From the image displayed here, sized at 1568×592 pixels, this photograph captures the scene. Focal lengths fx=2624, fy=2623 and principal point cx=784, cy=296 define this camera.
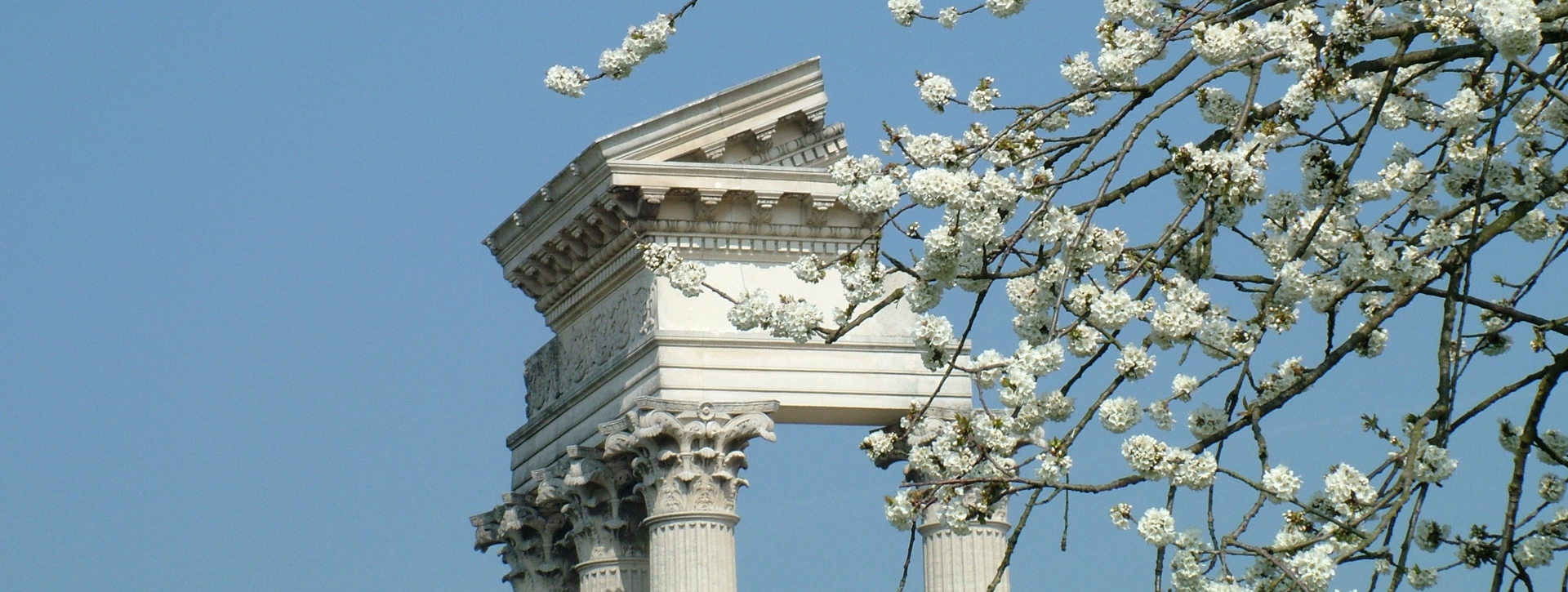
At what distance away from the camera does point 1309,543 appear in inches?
399

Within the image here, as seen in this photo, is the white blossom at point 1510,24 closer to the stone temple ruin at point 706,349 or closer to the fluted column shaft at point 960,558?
the stone temple ruin at point 706,349

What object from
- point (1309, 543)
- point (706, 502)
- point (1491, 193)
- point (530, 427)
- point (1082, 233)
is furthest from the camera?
point (530, 427)

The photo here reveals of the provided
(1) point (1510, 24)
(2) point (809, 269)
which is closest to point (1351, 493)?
(1) point (1510, 24)

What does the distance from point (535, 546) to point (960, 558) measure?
4.66m

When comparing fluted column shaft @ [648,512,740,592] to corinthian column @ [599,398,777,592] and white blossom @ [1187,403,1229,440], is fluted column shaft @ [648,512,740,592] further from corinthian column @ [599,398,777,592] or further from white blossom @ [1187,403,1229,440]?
white blossom @ [1187,403,1229,440]

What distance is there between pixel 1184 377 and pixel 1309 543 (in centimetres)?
161

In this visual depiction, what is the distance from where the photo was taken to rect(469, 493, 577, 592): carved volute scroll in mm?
24594

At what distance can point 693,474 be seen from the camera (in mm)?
22078

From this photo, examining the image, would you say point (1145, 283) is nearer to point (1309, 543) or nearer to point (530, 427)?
point (1309, 543)

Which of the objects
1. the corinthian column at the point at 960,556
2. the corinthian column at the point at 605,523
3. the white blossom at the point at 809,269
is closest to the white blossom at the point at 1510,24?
the white blossom at the point at 809,269

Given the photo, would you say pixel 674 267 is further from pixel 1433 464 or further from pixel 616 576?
pixel 616 576

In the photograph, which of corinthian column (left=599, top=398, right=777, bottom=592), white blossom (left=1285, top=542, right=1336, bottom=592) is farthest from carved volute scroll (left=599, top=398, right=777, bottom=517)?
white blossom (left=1285, top=542, right=1336, bottom=592)

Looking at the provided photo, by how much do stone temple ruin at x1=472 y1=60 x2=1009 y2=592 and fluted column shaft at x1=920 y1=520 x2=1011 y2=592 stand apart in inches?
0.6

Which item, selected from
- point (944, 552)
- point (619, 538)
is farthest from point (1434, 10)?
point (619, 538)
